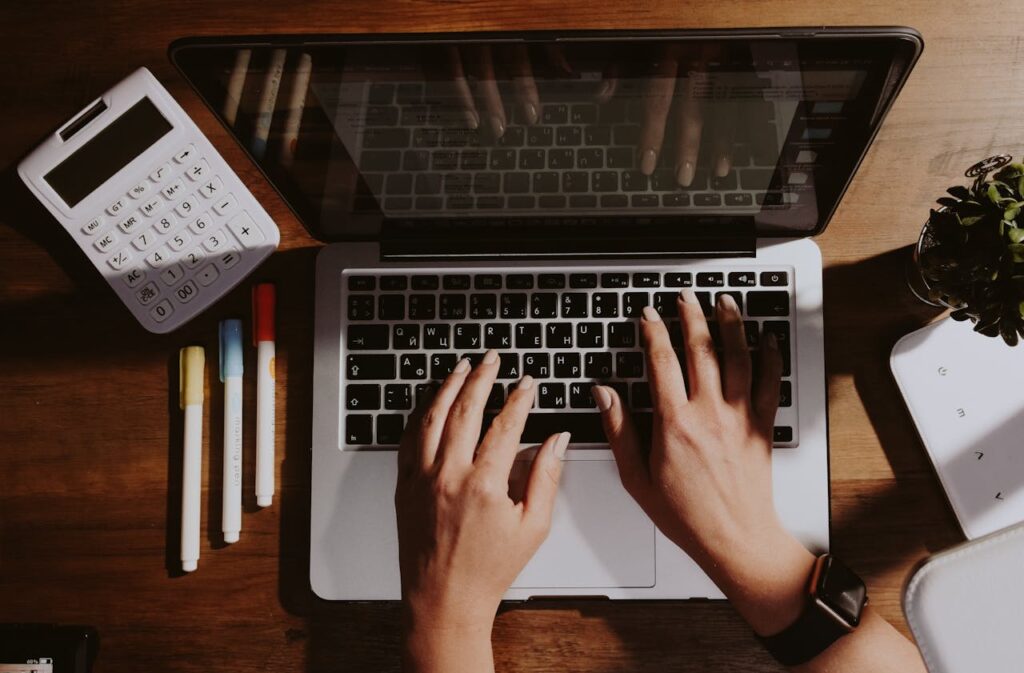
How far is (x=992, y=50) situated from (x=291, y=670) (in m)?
0.93

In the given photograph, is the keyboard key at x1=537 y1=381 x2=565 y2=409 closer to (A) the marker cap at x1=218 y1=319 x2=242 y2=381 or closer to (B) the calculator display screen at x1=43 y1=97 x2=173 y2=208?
(A) the marker cap at x1=218 y1=319 x2=242 y2=381

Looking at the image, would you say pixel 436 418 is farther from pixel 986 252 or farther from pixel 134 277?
pixel 986 252

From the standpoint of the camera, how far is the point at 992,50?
71 centimetres

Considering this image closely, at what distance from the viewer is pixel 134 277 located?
73 cm

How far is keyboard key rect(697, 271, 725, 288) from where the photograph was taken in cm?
70

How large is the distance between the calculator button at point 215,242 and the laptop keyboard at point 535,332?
0.43ft

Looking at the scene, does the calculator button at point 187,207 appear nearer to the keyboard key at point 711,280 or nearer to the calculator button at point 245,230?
the calculator button at point 245,230

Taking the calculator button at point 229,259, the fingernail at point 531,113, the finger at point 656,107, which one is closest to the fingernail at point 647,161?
the finger at point 656,107

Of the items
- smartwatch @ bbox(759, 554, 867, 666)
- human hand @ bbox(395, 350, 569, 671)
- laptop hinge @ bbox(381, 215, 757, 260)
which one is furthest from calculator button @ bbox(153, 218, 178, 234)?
smartwatch @ bbox(759, 554, 867, 666)

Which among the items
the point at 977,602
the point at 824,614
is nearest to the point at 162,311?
the point at 824,614

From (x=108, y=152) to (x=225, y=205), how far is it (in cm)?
13

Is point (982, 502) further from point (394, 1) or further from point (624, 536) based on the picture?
point (394, 1)

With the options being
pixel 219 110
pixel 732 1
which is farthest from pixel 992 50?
pixel 219 110

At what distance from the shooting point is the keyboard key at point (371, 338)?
28.0 inches
